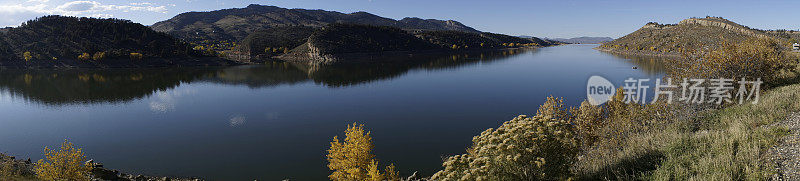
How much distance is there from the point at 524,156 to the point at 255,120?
103 ft

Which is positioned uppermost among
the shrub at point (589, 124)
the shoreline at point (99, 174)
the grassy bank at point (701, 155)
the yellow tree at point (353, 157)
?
the grassy bank at point (701, 155)

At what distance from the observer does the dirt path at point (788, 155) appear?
27.2 ft

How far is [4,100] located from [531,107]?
72530 mm

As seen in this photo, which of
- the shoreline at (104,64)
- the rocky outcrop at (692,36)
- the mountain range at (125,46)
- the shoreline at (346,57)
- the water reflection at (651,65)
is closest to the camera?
the water reflection at (651,65)

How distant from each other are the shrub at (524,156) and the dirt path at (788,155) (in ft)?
14.9

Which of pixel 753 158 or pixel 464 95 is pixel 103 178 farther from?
pixel 464 95

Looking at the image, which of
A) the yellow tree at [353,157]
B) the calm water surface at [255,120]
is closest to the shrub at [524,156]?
the yellow tree at [353,157]

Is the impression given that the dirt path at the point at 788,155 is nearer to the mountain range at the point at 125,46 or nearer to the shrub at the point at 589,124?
the shrub at the point at 589,124

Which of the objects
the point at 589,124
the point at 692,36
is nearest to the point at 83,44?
the point at 589,124

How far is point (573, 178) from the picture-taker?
31.2ft

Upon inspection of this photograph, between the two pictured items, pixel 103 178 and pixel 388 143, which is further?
pixel 388 143

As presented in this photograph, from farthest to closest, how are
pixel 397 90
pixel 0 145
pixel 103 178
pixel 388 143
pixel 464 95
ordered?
pixel 397 90
pixel 464 95
pixel 0 145
pixel 388 143
pixel 103 178

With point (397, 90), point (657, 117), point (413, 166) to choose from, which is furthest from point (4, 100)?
point (657, 117)

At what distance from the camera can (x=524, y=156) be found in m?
9.05
